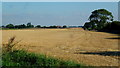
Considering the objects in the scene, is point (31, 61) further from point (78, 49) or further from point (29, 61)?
point (78, 49)

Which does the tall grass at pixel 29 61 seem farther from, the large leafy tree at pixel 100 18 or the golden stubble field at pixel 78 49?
the large leafy tree at pixel 100 18

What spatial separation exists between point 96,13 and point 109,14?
21.2 ft

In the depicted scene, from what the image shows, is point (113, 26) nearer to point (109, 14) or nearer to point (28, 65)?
point (109, 14)

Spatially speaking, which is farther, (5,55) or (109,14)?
(109,14)

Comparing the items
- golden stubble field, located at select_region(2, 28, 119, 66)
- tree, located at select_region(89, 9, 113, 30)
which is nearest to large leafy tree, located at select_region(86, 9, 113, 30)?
tree, located at select_region(89, 9, 113, 30)

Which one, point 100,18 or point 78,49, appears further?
point 100,18

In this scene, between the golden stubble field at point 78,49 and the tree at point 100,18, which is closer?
the golden stubble field at point 78,49

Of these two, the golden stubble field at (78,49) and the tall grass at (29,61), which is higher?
the tall grass at (29,61)

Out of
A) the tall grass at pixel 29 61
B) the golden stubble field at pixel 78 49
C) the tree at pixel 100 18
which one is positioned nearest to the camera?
the tall grass at pixel 29 61

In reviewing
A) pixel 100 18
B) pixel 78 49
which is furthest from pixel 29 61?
pixel 100 18

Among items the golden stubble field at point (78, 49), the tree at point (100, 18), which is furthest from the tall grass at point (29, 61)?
the tree at point (100, 18)

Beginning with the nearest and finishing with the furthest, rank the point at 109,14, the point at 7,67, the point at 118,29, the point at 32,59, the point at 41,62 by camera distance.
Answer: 1. the point at 7,67
2. the point at 41,62
3. the point at 32,59
4. the point at 118,29
5. the point at 109,14

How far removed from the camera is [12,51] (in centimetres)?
1009

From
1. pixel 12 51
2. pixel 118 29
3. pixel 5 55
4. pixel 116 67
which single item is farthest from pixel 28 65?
pixel 118 29
